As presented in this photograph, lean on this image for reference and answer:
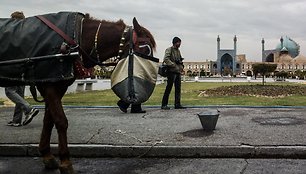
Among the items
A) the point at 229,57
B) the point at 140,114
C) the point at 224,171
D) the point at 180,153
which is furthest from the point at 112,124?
the point at 229,57

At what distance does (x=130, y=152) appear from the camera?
6617 mm

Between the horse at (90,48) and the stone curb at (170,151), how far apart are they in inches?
52.7

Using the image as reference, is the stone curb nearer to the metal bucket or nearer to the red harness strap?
the metal bucket

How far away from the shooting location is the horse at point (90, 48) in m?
5.28

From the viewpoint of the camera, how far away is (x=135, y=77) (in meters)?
5.40

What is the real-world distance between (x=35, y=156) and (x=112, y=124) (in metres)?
2.26

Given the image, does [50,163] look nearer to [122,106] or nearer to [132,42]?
[132,42]

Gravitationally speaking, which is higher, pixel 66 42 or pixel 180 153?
pixel 66 42

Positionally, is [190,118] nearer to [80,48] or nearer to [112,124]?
[112,124]

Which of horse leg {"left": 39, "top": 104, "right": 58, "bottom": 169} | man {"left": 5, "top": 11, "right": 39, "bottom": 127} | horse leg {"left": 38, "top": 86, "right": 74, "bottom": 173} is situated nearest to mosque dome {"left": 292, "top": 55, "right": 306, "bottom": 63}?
man {"left": 5, "top": 11, "right": 39, "bottom": 127}

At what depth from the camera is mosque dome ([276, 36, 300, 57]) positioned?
15112 centimetres

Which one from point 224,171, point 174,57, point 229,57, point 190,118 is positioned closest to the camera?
point 224,171

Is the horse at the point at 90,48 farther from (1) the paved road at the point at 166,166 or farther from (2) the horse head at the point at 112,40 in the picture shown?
(1) the paved road at the point at 166,166

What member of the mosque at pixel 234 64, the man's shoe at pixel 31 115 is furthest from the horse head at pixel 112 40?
the mosque at pixel 234 64
